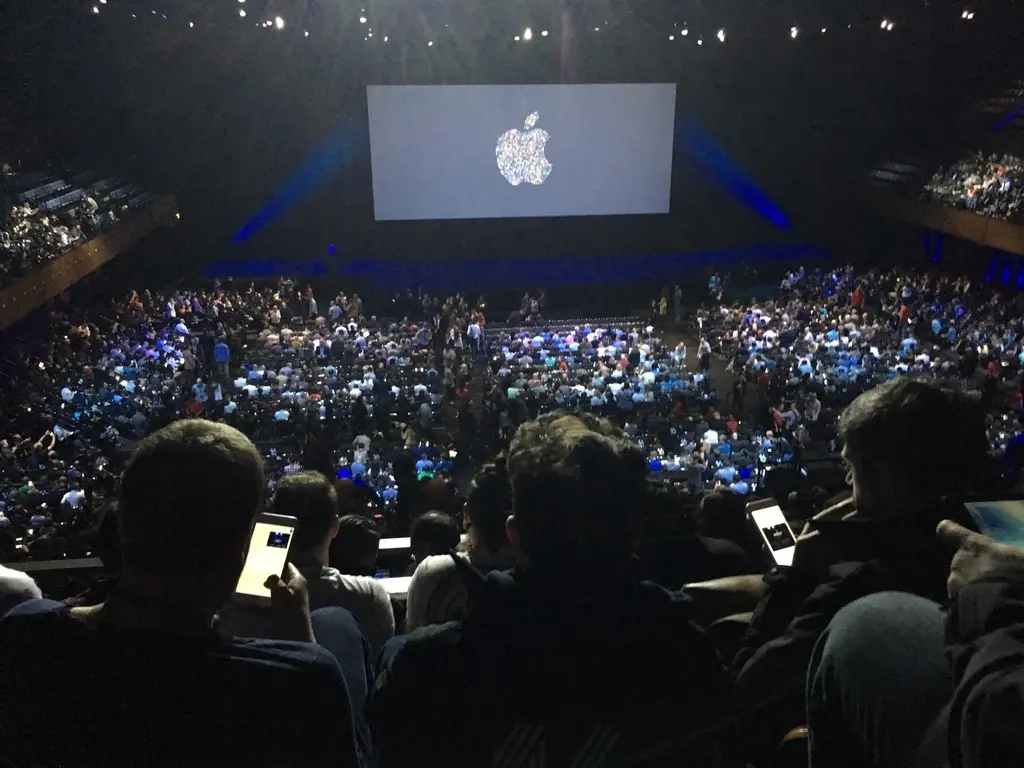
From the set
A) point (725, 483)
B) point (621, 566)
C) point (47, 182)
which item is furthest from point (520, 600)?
point (47, 182)

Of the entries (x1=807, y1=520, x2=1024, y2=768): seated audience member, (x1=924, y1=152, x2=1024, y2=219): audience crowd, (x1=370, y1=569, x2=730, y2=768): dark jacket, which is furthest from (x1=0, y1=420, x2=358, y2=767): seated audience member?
(x1=924, y1=152, x2=1024, y2=219): audience crowd

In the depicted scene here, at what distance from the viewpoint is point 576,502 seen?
1489mm

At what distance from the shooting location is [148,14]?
2003 cm

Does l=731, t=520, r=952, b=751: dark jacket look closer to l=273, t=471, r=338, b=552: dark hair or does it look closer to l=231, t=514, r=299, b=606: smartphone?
l=231, t=514, r=299, b=606: smartphone

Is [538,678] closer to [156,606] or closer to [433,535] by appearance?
[156,606]

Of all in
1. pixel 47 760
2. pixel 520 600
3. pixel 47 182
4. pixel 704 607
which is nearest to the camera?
pixel 47 760

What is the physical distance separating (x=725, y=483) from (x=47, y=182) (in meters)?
17.4

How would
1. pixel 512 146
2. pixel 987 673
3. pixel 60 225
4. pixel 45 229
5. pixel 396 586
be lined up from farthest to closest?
1. pixel 512 146
2. pixel 60 225
3. pixel 45 229
4. pixel 396 586
5. pixel 987 673

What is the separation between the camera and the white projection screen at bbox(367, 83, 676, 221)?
21219 millimetres

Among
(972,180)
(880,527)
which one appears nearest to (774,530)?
(880,527)

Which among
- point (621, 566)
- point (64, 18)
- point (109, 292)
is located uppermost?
point (64, 18)

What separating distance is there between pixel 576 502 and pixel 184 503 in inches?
26.7

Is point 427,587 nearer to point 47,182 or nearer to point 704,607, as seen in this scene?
point 704,607

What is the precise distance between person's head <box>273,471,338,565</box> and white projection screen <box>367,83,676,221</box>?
66.0ft
